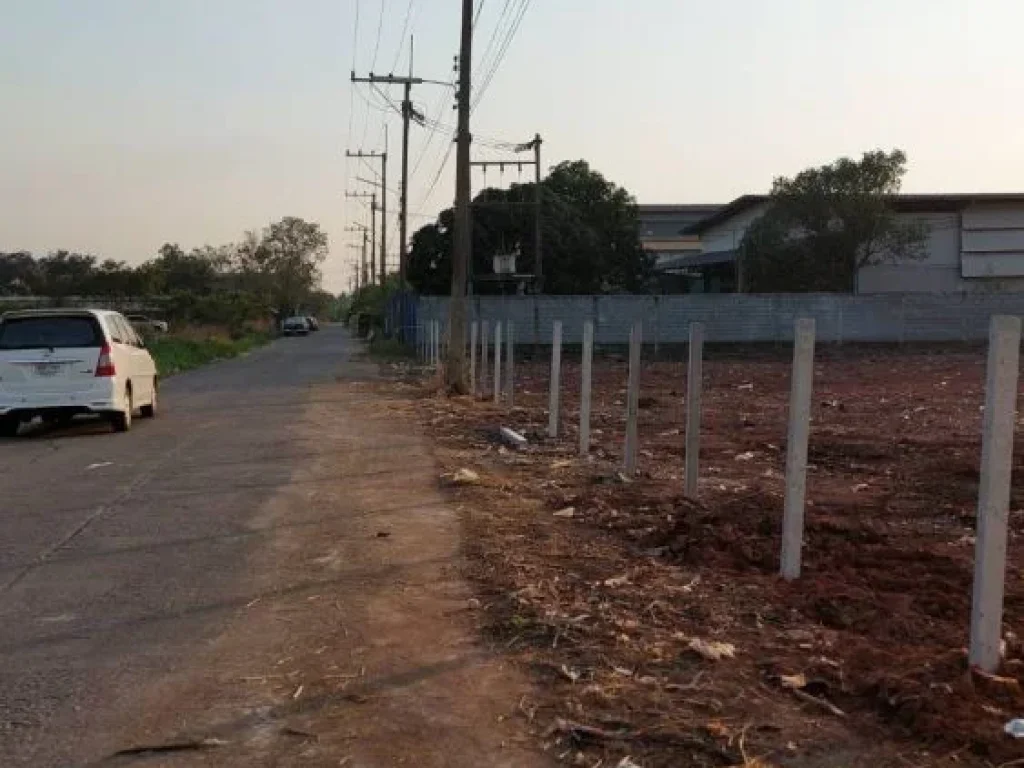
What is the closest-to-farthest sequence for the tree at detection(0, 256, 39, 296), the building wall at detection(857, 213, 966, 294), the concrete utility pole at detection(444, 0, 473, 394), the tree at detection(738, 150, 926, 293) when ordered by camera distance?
1. the concrete utility pole at detection(444, 0, 473, 394)
2. the tree at detection(738, 150, 926, 293)
3. the building wall at detection(857, 213, 966, 294)
4. the tree at detection(0, 256, 39, 296)

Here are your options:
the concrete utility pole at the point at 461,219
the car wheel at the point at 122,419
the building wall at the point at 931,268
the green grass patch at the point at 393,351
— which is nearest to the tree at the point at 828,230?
the building wall at the point at 931,268

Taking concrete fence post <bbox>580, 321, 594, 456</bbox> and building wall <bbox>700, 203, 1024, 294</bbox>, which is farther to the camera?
building wall <bbox>700, 203, 1024, 294</bbox>

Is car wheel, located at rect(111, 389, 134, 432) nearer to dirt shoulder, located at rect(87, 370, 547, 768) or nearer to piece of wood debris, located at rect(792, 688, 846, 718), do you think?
dirt shoulder, located at rect(87, 370, 547, 768)

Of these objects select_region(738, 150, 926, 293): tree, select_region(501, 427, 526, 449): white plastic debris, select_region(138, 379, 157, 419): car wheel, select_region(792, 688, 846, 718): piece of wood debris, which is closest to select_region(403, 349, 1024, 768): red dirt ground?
select_region(792, 688, 846, 718): piece of wood debris

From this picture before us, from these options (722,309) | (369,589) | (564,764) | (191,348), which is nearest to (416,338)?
(191,348)

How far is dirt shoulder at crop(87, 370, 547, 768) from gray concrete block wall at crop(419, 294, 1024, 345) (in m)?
34.3

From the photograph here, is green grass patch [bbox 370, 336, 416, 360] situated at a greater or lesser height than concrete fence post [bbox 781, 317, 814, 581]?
lesser

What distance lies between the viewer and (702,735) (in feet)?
14.6

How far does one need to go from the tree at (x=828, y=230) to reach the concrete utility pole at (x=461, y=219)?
91.2 feet

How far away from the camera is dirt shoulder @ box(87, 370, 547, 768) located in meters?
4.46

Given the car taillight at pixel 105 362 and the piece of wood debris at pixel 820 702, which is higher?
the car taillight at pixel 105 362

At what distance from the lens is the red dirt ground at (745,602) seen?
14.6 ft

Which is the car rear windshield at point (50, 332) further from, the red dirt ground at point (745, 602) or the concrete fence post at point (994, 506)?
the concrete fence post at point (994, 506)

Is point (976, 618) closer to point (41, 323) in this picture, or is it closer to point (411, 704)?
point (411, 704)
